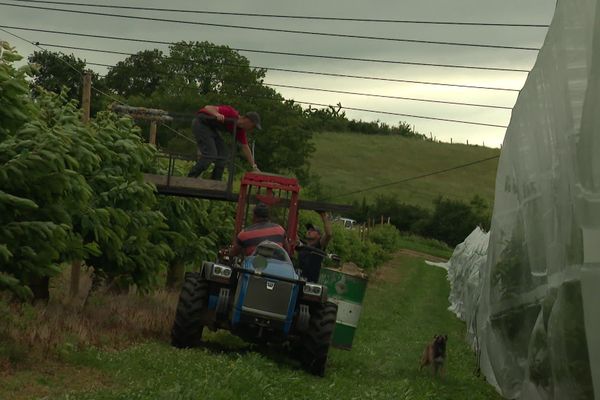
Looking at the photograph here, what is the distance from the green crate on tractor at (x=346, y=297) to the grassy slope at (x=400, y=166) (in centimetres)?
7838

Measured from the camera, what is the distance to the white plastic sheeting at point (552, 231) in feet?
29.1

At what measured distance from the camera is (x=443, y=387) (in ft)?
49.4

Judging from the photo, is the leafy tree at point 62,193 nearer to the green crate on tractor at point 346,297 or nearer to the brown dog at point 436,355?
the green crate on tractor at point 346,297

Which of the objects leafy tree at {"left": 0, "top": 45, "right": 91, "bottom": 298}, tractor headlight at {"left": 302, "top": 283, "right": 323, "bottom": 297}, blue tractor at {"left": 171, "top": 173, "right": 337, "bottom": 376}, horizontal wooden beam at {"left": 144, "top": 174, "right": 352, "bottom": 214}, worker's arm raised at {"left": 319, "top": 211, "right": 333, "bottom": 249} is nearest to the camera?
leafy tree at {"left": 0, "top": 45, "right": 91, "bottom": 298}

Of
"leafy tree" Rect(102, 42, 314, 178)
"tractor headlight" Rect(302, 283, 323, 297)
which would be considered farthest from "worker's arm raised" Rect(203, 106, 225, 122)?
"leafy tree" Rect(102, 42, 314, 178)

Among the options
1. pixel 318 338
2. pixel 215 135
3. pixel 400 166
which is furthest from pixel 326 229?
pixel 400 166

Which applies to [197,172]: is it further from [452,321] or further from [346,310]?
[452,321]

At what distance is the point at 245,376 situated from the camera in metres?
11.5

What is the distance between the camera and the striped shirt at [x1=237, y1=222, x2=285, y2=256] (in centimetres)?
1487

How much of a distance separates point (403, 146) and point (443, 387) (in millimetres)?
109614

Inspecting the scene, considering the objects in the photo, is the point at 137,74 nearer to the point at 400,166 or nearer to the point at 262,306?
the point at 400,166

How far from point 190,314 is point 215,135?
4.31 m

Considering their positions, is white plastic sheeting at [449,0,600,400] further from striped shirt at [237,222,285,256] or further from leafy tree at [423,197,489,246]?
leafy tree at [423,197,489,246]

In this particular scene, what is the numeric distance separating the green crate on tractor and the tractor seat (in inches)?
73.1
